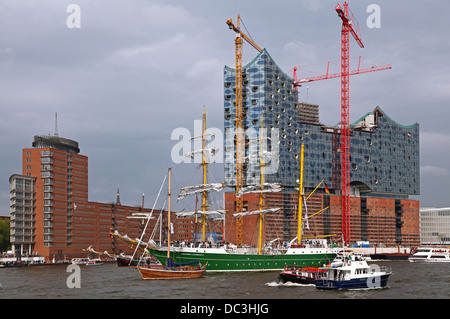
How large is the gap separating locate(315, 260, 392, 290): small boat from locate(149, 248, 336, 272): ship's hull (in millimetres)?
36377

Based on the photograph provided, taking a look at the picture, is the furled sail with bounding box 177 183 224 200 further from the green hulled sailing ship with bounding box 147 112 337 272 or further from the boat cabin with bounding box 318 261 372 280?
the boat cabin with bounding box 318 261 372 280

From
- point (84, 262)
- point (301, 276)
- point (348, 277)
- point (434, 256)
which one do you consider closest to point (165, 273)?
point (301, 276)

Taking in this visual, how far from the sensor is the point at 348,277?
79.5m

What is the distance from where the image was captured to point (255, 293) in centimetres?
7775

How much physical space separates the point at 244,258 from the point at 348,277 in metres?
40.9

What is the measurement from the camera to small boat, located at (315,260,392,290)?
79312mm

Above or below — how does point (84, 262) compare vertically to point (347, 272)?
below

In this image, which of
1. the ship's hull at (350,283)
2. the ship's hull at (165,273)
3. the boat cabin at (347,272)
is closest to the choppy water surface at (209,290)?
the ship's hull at (350,283)

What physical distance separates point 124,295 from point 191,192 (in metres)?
48.8

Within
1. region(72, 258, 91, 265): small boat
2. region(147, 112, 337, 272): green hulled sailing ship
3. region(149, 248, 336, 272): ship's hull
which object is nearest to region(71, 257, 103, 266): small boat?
region(72, 258, 91, 265): small boat

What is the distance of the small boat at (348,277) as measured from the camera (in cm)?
7931

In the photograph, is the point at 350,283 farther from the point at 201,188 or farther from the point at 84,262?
the point at 84,262

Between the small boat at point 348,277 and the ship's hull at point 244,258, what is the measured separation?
36.4 meters
